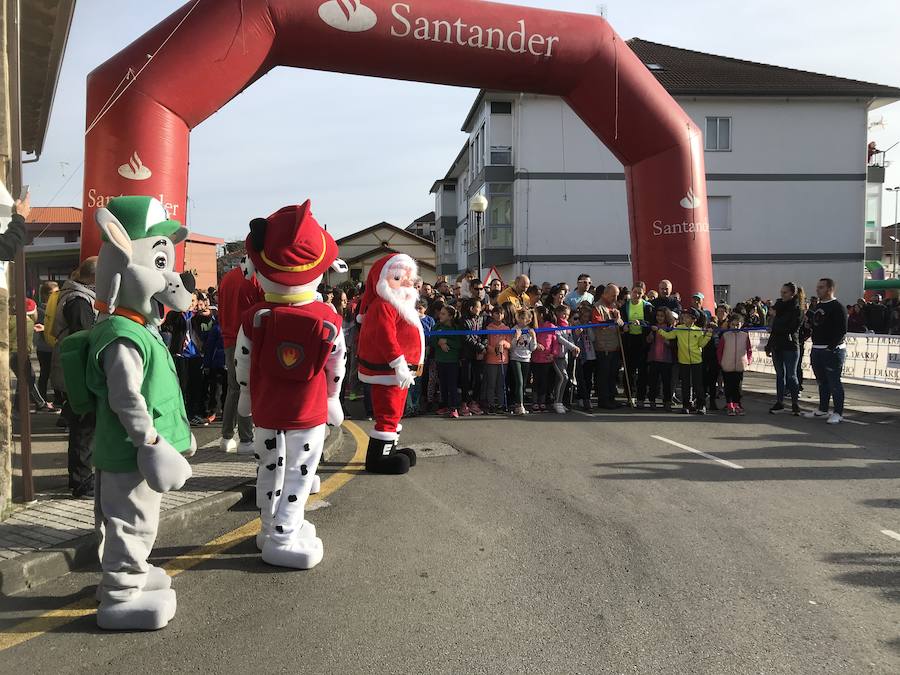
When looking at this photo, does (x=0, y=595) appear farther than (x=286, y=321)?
No

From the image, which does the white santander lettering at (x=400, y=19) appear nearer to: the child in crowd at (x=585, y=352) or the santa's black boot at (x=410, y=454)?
the child in crowd at (x=585, y=352)

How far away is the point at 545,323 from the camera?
10.9 meters

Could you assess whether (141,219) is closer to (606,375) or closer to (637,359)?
(606,375)

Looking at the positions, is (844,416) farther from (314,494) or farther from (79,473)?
(79,473)

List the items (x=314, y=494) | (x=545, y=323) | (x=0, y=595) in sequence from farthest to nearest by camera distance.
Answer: (x=545, y=323), (x=314, y=494), (x=0, y=595)

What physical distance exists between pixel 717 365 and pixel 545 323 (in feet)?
8.80

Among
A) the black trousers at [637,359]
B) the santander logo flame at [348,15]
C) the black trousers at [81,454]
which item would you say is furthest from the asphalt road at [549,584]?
the santander logo flame at [348,15]

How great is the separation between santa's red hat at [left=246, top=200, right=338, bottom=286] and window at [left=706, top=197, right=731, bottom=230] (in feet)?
84.9

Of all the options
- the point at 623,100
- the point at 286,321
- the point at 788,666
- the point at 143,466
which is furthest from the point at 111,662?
the point at 623,100

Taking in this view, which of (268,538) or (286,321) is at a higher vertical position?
(286,321)

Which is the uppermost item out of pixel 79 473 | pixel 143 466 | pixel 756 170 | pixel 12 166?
pixel 756 170

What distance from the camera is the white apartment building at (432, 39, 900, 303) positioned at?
88.5 ft

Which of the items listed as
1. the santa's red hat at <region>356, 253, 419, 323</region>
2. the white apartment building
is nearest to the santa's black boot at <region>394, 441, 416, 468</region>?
the santa's red hat at <region>356, 253, 419, 323</region>

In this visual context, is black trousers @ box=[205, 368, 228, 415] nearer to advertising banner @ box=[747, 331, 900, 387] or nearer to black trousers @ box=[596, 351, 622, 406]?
black trousers @ box=[596, 351, 622, 406]
